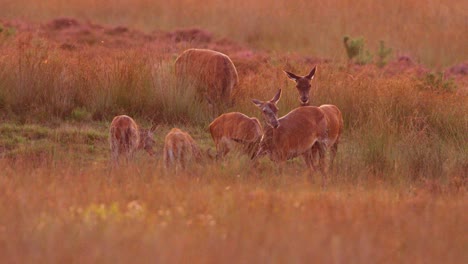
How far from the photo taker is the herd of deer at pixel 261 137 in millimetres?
10531

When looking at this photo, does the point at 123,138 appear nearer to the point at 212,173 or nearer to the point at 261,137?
the point at 261,137

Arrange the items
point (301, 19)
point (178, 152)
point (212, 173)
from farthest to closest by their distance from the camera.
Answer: point (301, 19), point (178, 152), point (212, 173)

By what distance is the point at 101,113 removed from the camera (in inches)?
539

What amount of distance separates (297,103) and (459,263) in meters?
7.55

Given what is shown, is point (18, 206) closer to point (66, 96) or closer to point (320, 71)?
point (66, 96)

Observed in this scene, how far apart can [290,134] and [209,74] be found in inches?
154

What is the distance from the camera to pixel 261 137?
36.7 ft

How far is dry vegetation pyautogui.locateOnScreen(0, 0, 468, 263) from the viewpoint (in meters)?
6.65

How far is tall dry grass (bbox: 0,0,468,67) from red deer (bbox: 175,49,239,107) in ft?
28.9

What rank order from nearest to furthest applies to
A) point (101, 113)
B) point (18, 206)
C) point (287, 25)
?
1. point (18, 206)
2. point (101, 113)
3. point (287, 25)

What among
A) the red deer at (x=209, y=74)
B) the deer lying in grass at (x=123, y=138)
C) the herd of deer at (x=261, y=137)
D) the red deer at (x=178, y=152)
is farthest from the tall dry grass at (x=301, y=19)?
the red deer at (x=178, y=152)

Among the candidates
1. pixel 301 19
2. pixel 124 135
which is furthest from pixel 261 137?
pixel 301 19

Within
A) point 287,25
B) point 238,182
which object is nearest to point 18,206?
point 238,182

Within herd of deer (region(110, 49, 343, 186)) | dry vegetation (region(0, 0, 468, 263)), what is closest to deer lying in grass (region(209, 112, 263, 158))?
herd of deer (region(110, 49, 343, 186))
